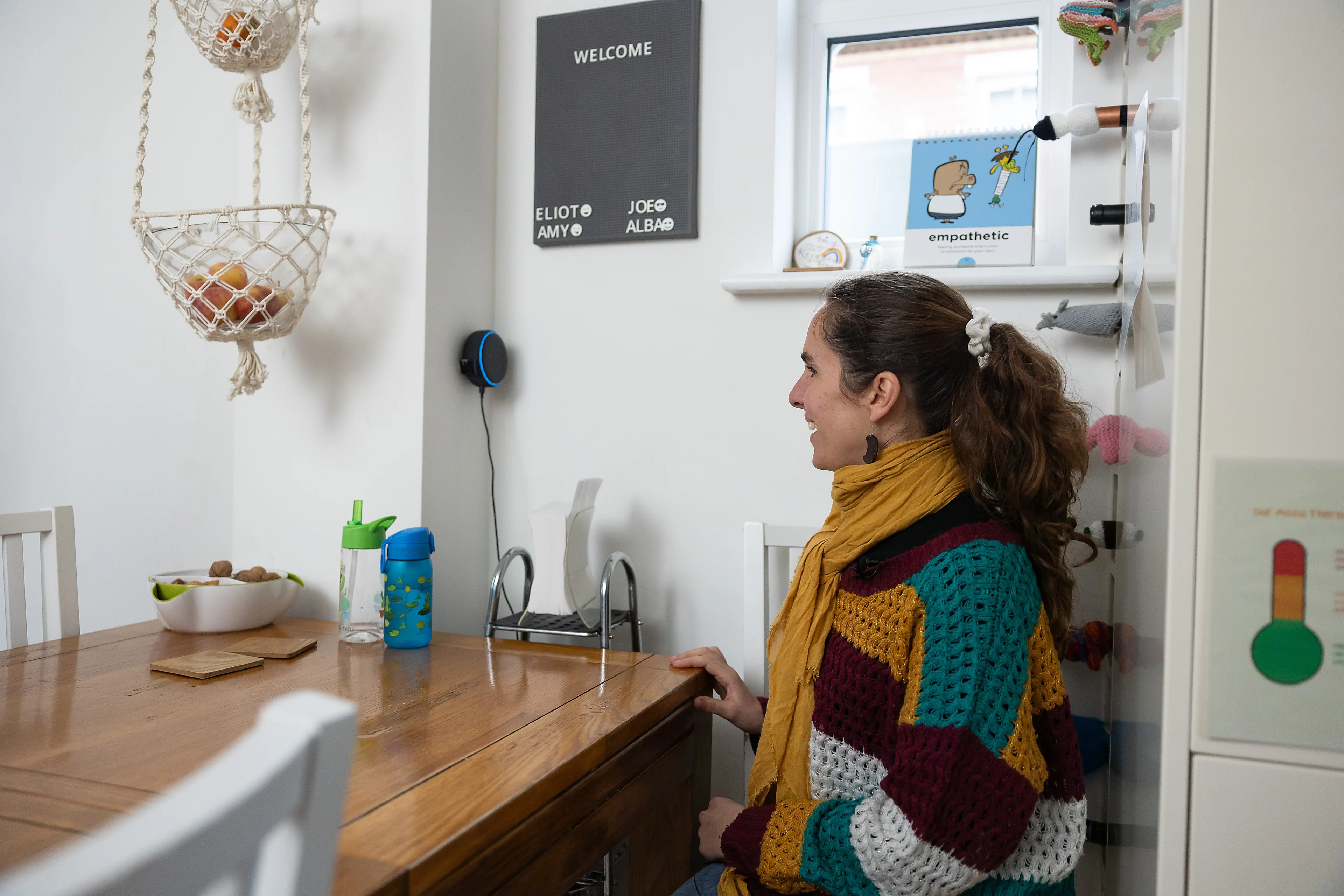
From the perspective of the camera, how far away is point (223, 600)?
4.77ft

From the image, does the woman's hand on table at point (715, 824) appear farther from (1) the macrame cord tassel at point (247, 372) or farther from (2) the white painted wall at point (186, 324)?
(1) the macrame cord tassel at point (247, 372)

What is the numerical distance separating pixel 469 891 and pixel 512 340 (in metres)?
1.19

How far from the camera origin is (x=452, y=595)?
168 cm

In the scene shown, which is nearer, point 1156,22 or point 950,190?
point 1156,22

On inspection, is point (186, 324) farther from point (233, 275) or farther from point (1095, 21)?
point (1095, 21)

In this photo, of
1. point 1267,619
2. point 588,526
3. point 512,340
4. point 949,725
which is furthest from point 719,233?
point 1267,619

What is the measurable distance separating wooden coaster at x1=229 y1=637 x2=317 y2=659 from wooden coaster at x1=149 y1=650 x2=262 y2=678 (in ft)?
0.07

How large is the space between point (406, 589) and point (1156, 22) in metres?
1.21

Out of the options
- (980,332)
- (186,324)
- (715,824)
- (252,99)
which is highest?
(252,99)

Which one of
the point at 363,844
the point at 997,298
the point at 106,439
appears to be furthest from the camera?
the point at 106,439

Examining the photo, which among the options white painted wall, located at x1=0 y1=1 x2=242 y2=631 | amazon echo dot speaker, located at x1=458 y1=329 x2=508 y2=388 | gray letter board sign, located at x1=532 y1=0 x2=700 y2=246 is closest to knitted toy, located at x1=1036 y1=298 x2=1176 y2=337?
gray letter board sign, located at x1=532 y1=0 x2=700 y2=246

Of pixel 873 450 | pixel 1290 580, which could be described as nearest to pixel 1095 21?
pixel 873 450

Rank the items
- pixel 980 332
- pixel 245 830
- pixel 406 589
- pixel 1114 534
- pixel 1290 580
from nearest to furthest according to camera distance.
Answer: pixel 245 830 → pixel 1290 580 → pixel 980 332 → pixel 1114 534 → pixel 406 589

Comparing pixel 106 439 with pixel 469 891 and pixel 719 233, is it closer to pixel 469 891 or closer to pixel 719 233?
pixel 719 233
